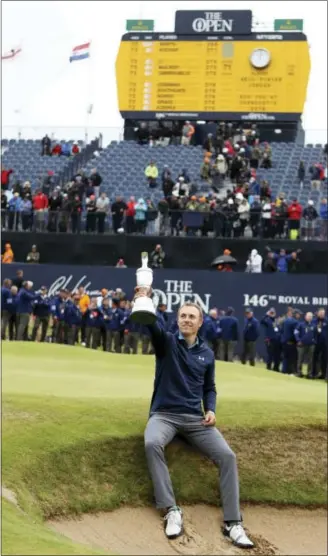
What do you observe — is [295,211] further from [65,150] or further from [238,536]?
[238,536]

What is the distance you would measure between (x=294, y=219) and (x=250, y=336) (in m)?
7.34

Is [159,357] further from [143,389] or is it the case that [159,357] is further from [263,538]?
[143,389]

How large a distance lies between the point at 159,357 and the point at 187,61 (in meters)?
39.4

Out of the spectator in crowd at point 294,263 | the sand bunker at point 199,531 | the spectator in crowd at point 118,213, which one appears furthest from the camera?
the spectator in crowd at point 118,213

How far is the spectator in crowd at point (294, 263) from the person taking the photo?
106 ft

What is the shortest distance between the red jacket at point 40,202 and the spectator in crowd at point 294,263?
9464 mm

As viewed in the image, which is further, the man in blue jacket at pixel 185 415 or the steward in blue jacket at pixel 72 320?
the steward in blue jacket at pixel 72 320

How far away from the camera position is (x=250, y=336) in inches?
1068

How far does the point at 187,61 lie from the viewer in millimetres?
47125

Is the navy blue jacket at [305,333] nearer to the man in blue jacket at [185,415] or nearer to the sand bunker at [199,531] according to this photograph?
the sand bunker at [199,531]

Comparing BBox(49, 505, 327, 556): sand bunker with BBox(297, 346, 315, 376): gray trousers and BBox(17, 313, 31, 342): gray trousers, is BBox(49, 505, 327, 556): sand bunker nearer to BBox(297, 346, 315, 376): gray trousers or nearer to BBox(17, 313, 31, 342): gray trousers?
BBox(297, 346, 315, 376): gray trousers

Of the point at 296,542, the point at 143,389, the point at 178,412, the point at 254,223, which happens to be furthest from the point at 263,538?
the point at 254,223

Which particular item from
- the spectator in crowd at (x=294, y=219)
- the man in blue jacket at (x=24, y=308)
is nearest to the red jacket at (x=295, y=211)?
the spectator in crowd at (x=294, y=219)

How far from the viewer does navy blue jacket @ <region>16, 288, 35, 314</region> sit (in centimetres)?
2669
